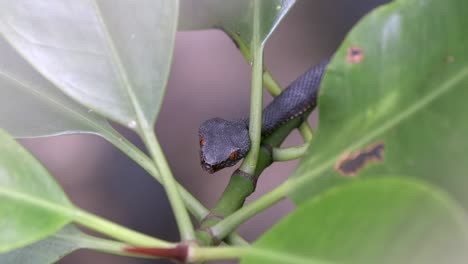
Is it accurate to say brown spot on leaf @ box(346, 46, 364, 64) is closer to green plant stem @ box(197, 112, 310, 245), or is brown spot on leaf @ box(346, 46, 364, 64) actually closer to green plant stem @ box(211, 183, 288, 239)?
green plant stem @ box(211, 183, 288, 239)

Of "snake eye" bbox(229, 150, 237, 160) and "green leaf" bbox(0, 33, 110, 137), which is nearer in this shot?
"green leaf" bbox(0, 33, 110, 137)

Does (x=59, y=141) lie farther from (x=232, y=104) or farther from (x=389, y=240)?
(x=389, y=240)

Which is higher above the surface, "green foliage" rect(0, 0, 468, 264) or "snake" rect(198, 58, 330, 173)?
"green foliage" rect(0, 0, 468, 264)

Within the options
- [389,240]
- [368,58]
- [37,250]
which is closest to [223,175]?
[37,250]

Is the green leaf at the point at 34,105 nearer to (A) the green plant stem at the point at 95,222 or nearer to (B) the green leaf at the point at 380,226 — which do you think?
(A) the green plant stem at the point at 95,222

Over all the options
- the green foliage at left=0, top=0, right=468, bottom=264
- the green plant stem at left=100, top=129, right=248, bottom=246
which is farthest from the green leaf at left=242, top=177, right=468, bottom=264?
the green plant stem at left=100, top=129, right=248, bottom=246

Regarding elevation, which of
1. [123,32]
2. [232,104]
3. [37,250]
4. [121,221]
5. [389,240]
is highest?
[123,32]

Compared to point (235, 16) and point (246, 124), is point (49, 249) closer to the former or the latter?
point (235, 16)
